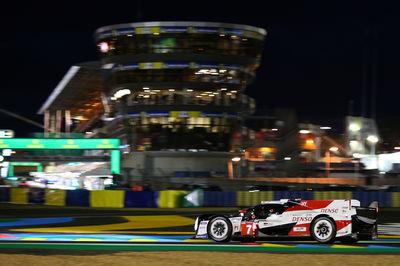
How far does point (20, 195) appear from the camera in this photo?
1478 inches

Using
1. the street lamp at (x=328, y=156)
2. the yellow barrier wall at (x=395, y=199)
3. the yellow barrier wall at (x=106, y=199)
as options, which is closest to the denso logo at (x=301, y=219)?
the yellow barrier wall at (x=106, y=199)

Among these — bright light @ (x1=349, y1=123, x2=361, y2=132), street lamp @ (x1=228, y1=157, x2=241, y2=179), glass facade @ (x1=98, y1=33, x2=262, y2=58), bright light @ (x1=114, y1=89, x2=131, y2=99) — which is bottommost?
street lamp @ (x1=228, y1=157, x2=241, y2=179)

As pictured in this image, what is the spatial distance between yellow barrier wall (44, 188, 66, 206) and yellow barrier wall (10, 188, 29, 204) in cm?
108

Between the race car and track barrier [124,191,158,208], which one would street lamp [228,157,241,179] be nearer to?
track barrier [124,191,158,208]

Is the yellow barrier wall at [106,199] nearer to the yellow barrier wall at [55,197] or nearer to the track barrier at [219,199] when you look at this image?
the yellow barrier wall at [55,197]

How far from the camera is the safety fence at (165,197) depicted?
36.0 meters

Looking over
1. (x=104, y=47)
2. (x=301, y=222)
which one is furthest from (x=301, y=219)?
(x=104, y=47)

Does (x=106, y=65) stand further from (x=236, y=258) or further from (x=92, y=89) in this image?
(x=236, y=258)

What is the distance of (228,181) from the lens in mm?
61469

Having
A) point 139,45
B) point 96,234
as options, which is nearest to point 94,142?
point 139,45

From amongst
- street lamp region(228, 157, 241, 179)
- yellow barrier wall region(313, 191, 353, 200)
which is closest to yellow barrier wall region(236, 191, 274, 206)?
yellow barrier wall region(313, 191, 353, 200)

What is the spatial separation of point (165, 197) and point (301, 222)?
20.3m

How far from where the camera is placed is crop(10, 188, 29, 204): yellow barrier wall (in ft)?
123

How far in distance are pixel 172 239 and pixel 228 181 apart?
4335 cm
